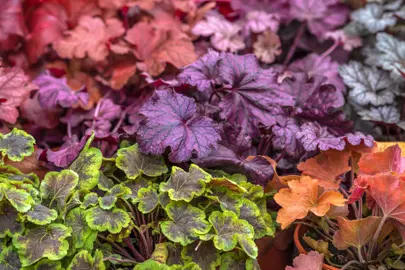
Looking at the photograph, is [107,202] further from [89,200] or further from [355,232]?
[355,232]

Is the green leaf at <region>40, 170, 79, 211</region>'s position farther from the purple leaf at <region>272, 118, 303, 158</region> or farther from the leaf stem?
the leaf stem

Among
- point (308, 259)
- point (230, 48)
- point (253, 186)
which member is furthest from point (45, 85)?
point (308, 259)

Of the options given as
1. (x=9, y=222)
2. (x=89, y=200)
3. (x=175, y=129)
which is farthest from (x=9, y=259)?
(x=175, y=129)

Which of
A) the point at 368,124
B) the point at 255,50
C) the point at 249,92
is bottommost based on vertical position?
the point at 368,124

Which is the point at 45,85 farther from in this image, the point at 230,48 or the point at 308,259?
A: the point at 308,259

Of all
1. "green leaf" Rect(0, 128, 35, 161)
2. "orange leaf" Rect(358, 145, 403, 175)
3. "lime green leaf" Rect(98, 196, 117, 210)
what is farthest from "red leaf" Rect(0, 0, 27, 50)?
"orange leaf" Rect(358, 145, 403, 175)

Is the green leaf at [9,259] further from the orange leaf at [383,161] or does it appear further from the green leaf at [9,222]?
the orange leaf at [383,161]
